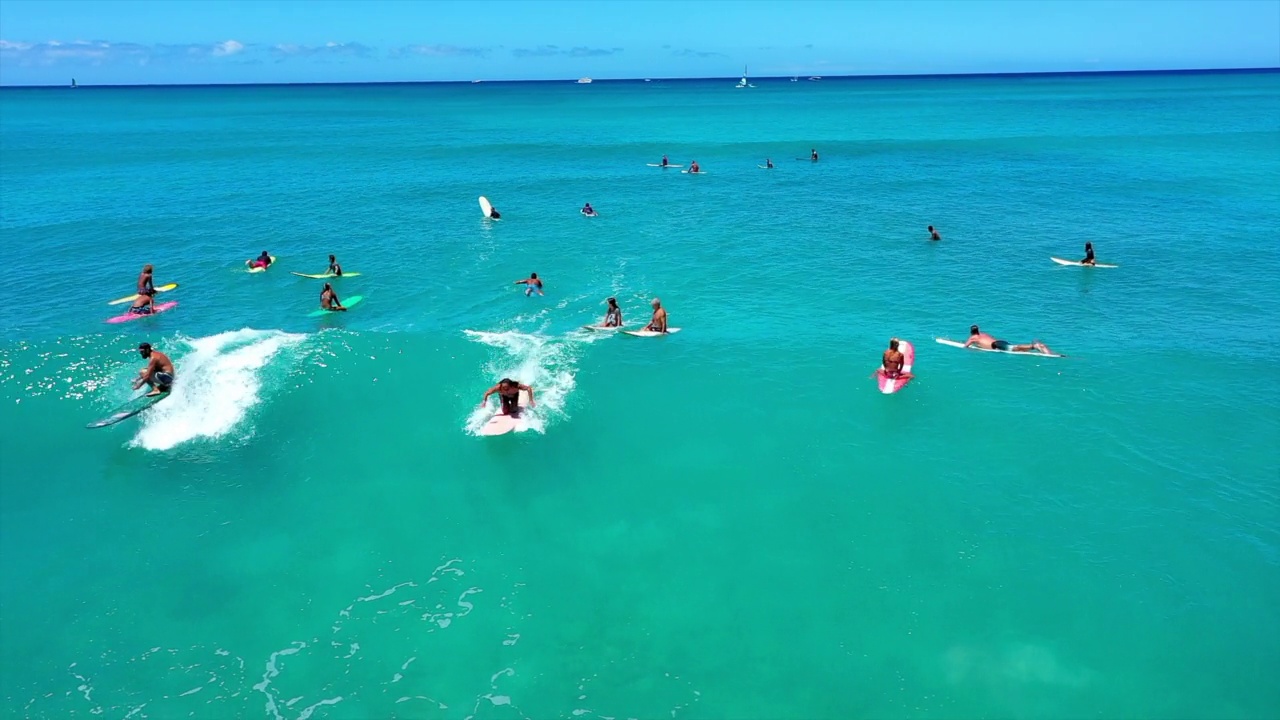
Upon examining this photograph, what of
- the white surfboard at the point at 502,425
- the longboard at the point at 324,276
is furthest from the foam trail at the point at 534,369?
the longboard at the point at 324,276

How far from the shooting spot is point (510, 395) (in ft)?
82.5

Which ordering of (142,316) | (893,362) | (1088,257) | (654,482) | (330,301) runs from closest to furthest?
1. (654,482)
2. (893,362)
3. (142,316)
4. (330,301)
5. (1088,257)

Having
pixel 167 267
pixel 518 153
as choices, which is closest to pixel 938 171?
pixel 518 153

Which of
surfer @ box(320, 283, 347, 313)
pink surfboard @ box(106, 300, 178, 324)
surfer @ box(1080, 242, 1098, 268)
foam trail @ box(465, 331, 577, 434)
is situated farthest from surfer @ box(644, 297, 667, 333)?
surfer @ box(1080, 242, 1098, 268)

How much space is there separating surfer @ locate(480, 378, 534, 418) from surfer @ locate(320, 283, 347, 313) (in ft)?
48.6

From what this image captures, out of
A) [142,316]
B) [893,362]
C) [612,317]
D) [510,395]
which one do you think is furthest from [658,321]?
[142,316]

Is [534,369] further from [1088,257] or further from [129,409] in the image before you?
[1088,257]

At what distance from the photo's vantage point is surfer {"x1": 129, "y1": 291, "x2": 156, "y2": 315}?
1414 inches

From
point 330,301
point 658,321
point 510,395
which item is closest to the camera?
point 510,395

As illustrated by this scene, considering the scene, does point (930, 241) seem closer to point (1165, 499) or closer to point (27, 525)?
point (1165, 499)

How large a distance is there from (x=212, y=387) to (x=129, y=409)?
8.71 ft

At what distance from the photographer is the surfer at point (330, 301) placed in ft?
119

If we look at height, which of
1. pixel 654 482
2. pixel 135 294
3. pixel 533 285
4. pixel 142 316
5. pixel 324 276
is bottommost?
pixel 654 482

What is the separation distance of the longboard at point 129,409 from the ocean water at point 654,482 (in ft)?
1.48
